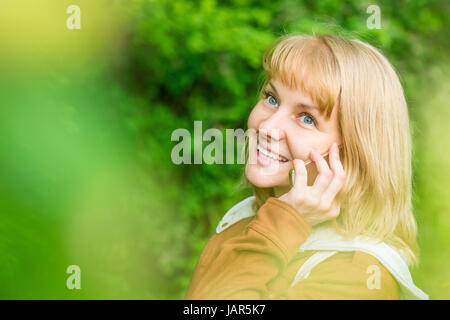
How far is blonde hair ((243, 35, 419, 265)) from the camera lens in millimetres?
1286

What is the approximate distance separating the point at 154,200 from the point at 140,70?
0.85 meters

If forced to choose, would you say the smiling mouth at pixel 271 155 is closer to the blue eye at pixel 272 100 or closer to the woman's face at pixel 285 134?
the woman's face at pixel 285 134

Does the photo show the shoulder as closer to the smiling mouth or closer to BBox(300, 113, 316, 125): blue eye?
the smiling mouth

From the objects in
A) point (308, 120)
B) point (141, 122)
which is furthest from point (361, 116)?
point (141, 122)

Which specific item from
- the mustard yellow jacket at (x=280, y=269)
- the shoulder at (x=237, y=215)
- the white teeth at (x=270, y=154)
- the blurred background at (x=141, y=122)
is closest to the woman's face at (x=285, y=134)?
the white teeth at (x=270, y=154)

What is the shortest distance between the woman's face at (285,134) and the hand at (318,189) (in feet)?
0.14

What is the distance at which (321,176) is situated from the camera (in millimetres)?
1253

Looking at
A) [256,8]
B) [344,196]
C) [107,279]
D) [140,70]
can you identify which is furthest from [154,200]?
[344,196]

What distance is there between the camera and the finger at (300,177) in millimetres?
1241

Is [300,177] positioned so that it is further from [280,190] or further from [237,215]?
[237,215]

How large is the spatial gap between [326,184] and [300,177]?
8 centimetres

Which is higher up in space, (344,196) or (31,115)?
(31,115)
